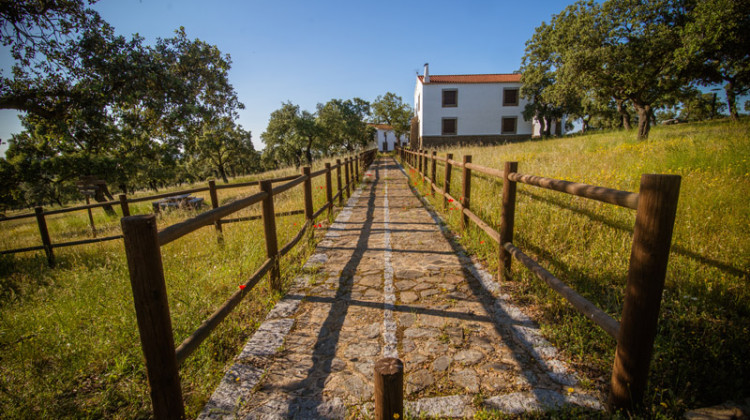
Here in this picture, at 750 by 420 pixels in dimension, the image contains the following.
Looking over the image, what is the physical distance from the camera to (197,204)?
13.7 metres

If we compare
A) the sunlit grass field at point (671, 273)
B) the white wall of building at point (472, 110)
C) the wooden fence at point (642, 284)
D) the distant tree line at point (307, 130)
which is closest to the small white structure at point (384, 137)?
the distant tree line at point (307, 130)

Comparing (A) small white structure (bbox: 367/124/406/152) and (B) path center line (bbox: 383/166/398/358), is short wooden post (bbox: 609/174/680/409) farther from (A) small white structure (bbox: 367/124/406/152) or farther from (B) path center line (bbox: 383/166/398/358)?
(A) small white structure (bbox: 367/124/406/152)

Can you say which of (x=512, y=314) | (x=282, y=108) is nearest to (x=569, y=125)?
(x=282, y=108)

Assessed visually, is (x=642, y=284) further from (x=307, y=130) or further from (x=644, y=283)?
(x=307, y=130)

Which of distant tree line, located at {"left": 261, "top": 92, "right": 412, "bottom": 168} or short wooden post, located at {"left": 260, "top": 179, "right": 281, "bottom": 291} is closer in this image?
short wooden post, located at {"left": 260, "top": 179, "right": 281, "bottom": 291}

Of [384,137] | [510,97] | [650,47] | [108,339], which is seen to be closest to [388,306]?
[108,339]

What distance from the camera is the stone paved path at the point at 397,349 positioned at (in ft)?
6.37

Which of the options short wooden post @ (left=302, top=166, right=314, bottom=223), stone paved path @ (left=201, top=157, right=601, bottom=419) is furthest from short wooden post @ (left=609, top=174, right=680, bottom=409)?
short wooden post @ (left=302, top=166, right=314, bottom=223)

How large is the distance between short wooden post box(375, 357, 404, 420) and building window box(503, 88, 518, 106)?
35632mm

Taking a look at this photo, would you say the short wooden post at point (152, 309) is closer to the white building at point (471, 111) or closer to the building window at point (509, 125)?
the white building at point (471, 111)

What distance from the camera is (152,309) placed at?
A: 1.52m

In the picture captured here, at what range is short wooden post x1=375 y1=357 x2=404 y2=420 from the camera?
100cm

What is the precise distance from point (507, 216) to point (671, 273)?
5.33 feet

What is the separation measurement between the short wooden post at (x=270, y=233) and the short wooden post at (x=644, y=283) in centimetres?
311
